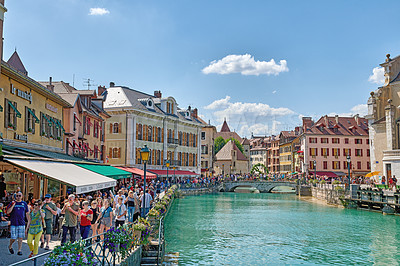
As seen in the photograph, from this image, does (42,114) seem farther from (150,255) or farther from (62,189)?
(150,255)

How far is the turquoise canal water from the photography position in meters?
16.6

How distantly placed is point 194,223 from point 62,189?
30.0 feet

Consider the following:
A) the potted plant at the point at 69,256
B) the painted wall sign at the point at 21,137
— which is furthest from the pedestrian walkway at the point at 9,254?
the painted wall sign at the point at 21,137

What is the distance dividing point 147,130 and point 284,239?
106 ft

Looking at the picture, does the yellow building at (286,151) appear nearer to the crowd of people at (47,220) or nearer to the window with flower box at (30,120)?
the window with flower box at (30,120)

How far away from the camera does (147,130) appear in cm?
5100

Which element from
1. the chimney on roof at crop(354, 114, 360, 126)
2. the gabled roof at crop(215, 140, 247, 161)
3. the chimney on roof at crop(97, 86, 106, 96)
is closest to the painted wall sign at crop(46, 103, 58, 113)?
the chimney on roof at crop(97, 86, 106, 96)

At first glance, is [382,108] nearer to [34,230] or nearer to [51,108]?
[51,108]

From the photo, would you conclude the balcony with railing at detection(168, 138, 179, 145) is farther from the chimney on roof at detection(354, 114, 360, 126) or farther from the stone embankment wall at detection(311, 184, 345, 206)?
the chimney on roof at detection(354, 114, 360, 126)

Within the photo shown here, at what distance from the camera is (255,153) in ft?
411

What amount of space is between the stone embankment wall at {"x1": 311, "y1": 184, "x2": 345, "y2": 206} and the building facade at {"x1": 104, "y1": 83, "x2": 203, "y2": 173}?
777 inches

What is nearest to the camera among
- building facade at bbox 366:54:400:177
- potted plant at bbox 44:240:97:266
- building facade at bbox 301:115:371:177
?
potted plant at bbox 44:240:97:266

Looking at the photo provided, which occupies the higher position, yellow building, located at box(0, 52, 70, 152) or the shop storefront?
yellow building, located at box(0, 52, 70, 152)

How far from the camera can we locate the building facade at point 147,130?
48.3 meters
